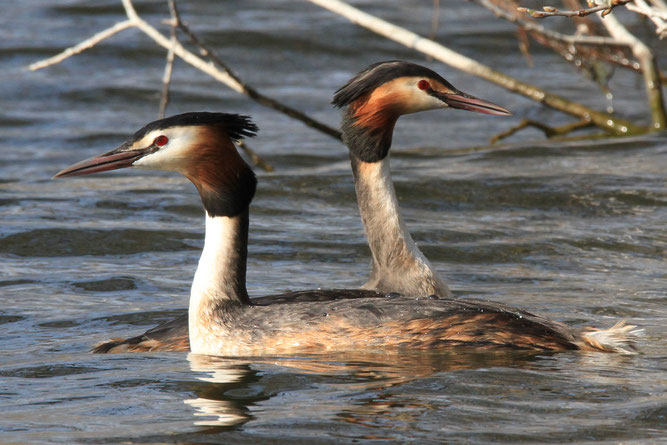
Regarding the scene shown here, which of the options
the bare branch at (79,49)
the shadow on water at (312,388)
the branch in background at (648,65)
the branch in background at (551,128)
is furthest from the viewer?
the branch in background at (551,128)

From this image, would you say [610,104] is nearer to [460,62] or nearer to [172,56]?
[460,62]

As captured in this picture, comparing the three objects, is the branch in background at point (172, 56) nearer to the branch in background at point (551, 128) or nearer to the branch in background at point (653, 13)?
the branch in background at point (551, 128)

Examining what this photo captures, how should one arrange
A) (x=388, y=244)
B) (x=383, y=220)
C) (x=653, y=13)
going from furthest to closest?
(x=383, y=220) → (x=388, y=244) → (x=653, y=13)

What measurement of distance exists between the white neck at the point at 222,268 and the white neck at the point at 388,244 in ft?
2.80

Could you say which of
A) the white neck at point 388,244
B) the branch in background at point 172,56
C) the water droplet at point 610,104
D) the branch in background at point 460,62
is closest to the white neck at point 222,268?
the white neck at point 388,244

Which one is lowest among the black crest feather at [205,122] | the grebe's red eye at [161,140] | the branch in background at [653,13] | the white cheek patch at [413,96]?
the grebe's red eye at [161,140]

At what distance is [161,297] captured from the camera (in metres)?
7.38

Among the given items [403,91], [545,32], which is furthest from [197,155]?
[545,32]

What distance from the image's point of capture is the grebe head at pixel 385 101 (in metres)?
6.77

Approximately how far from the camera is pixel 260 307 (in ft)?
19.9

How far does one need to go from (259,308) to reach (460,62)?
483 cm

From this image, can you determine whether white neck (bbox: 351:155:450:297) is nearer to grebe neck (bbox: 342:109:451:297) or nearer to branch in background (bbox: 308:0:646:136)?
grebe neck (bbox: 342:109:451:297)

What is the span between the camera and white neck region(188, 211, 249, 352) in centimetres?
609

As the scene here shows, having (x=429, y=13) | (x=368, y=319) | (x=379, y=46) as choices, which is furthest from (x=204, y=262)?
(x=429, y=13)
